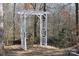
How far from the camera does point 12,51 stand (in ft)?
15.3

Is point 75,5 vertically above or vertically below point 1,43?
above

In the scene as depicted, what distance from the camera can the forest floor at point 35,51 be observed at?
4.64m

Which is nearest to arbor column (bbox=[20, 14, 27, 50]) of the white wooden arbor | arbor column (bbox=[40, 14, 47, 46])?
the white wooden arbor

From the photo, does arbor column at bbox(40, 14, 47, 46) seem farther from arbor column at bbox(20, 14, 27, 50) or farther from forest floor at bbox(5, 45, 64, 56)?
arbor column at bbox(20, 14, 27, 50)

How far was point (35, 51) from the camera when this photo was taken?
466 cm

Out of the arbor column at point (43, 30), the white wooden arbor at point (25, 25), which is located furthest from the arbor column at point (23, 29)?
the arbor column at point (43, 30)

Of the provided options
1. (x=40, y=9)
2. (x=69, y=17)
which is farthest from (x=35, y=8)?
(x=69, y=17)

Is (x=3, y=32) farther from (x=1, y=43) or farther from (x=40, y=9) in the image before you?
(x=40, y=9)

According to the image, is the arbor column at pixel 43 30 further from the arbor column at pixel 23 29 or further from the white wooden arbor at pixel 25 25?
the arbor column at pixel 23 29

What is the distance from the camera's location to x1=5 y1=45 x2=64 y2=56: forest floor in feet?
15.2

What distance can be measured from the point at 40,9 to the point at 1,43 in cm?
52

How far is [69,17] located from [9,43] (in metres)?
0.66

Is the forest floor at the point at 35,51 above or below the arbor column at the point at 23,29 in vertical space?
below

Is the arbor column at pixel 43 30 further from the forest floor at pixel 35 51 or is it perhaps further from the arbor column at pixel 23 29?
the arbor column at pixel 23 29
